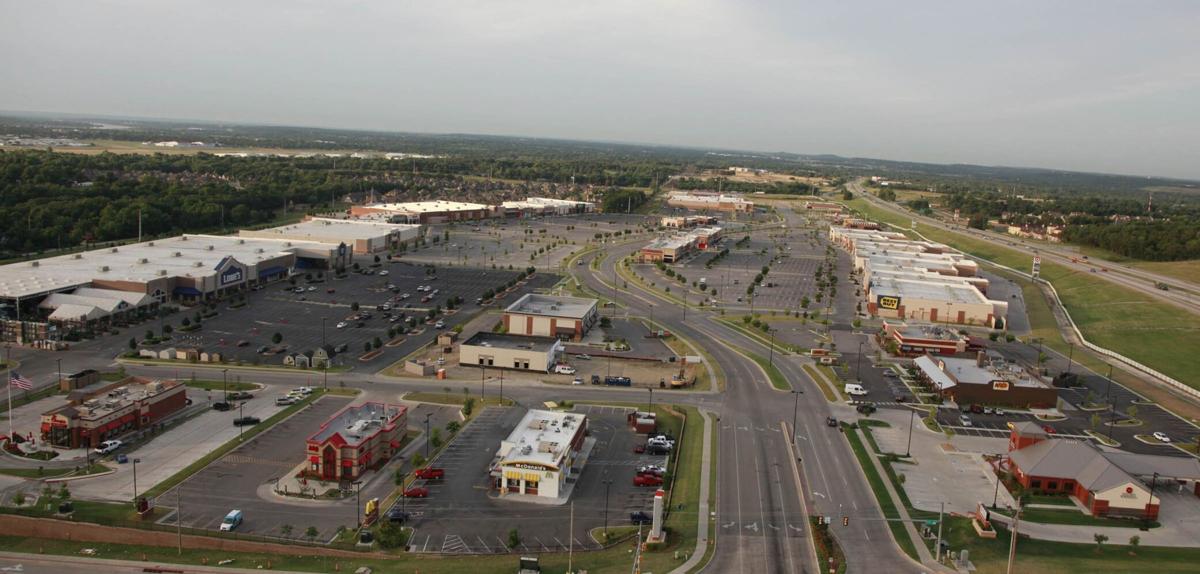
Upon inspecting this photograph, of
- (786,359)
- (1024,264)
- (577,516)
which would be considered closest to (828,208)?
(1024,264)

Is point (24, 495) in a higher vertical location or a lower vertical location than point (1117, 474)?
lower

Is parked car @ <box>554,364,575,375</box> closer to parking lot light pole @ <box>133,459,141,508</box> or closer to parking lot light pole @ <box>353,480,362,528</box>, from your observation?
parking lot light pole @ <box>353,480,362,528</box>

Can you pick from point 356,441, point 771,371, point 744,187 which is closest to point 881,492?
point 771,371

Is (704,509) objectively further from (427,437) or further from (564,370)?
(564,370)

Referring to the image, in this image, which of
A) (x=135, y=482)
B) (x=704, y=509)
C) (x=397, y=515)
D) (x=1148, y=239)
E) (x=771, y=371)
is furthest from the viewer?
(x=1148, y=239)

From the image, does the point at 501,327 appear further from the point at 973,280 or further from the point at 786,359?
the point at 973,280

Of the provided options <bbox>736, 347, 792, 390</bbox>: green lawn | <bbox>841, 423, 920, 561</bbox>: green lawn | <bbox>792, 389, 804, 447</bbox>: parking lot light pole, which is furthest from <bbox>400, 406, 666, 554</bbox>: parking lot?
<bbox>736, 347, 792, 390</bbox>: green lawn
